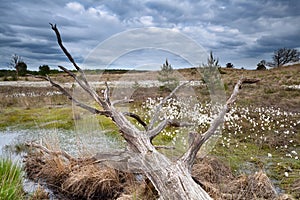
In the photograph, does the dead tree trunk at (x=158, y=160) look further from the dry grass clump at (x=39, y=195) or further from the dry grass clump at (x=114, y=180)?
the dry grass clump at (x=39, y=195)

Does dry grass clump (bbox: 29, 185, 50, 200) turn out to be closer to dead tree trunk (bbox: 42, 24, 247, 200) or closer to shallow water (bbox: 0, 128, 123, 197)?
shallow water (bbox: 0, 128, 123, 197)

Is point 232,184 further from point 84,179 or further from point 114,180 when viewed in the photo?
point 84,179

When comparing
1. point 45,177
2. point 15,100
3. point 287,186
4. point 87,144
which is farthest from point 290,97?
point 15,100

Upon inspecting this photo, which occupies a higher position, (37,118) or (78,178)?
(78,178)

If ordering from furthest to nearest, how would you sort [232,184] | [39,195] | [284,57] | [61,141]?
[284,57] → [61,141] → [39,195] → [232,184]

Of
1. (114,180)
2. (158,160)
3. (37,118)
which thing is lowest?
(37,118)

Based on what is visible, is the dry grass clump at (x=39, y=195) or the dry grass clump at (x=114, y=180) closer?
the dry grass clump at (x=114, y=180)

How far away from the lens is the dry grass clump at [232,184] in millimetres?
5129

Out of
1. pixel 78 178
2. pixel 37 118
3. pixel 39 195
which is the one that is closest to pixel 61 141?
pixel 78 178

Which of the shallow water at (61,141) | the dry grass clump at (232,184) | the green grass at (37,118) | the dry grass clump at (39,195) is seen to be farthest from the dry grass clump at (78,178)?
the green grass at (37,118)

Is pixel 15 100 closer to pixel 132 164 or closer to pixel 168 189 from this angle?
pixel 132 164

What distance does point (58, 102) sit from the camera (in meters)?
19.6

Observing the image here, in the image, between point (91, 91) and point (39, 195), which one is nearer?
point (39, 195)

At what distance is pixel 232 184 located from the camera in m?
5.66
